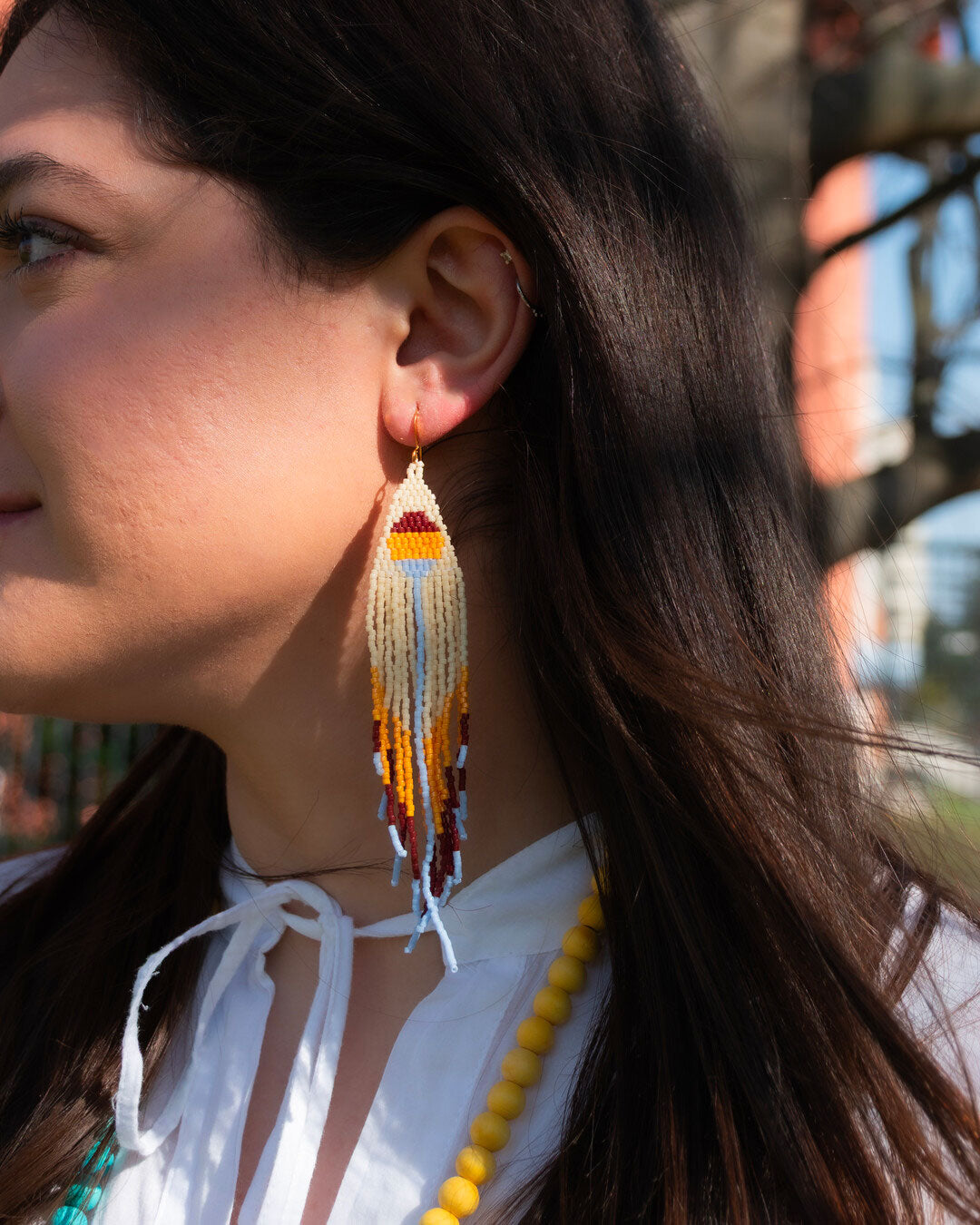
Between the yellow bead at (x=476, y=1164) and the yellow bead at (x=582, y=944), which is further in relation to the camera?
the yellow bead at (x=582, y=944)

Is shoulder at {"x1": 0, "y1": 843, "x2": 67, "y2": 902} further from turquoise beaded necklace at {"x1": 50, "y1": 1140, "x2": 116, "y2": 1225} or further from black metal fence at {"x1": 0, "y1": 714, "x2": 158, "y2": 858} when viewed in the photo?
black metal fence at {"x1": 0, "y1": 714, "x2": 158, "y2": 858}

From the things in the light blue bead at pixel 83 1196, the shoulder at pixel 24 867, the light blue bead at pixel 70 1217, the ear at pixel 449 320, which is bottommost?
the light blue bead at pixel 70 1217

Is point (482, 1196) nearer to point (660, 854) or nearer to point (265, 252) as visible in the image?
point (660, 854)

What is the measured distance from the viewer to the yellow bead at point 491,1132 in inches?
47.7

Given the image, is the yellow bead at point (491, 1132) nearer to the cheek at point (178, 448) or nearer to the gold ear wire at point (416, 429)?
the cheek at point (178, 448)

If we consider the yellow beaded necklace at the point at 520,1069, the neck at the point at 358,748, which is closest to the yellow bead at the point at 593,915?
the yellow beaded necklace at the point at 520,1069

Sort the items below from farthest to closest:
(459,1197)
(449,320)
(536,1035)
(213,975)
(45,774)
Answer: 1. (45,774)
2. (213,975)
3. (449,320)
4. (536,1035)
5. (459,1197)

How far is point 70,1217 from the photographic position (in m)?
1.30

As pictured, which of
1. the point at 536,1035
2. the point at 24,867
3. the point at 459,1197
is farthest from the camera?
the point at 24,867

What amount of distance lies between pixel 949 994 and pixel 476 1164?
0.55 meters

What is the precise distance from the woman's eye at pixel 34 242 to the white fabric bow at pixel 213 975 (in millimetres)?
815

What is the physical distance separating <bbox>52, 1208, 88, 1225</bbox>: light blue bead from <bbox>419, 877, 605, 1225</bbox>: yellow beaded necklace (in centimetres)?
43

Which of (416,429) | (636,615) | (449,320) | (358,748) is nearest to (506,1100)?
(358,748)

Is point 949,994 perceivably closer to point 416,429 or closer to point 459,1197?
point 459,1197
